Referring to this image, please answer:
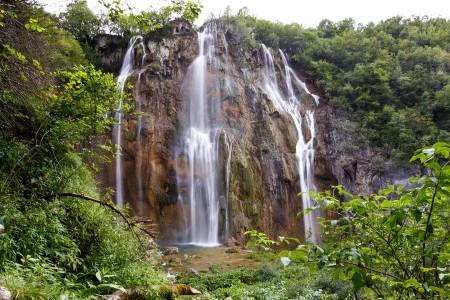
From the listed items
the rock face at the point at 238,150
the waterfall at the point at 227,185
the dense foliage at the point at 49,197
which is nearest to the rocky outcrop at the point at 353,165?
the rock face at the point at 238,150

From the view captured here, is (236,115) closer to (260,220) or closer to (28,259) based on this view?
(260,220)

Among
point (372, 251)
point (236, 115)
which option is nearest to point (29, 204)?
point (372, 251)

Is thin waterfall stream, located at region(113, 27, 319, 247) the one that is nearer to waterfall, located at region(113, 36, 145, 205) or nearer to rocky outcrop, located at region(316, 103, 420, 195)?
waterfall, located at region(113, 36, 145, 205)

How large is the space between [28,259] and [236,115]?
1711 cm

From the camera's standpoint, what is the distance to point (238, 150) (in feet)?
60.8

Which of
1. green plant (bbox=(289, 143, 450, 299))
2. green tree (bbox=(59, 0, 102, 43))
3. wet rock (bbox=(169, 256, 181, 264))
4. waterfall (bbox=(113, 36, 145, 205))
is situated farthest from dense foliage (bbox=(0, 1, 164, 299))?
green tree (bbox=(59, 0, 102, 43))

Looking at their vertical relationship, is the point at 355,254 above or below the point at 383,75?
below

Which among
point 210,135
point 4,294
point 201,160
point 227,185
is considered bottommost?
point 4,294

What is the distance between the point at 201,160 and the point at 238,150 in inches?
87.1

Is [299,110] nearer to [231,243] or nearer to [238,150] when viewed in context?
[238,150]

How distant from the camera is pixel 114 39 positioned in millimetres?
25266

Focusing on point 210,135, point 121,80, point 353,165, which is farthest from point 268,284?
point 121,80

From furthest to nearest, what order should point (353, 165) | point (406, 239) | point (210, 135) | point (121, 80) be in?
point (353, 165), point (121, 80), point (210, 135), point (406, 239)

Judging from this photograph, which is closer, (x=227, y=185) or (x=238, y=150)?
(x=227, y=185)
